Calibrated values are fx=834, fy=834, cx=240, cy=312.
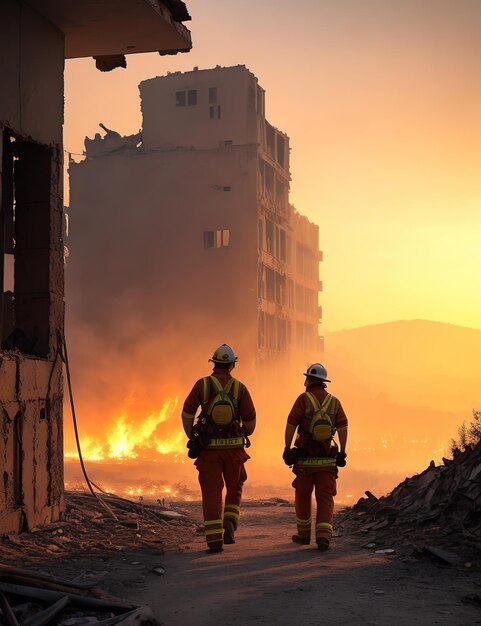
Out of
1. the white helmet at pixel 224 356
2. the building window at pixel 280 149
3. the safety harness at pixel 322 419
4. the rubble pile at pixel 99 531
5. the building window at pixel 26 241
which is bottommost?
the rubble pile at pixel 99 531

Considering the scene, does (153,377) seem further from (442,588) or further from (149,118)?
(442,588)

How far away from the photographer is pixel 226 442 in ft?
27.9

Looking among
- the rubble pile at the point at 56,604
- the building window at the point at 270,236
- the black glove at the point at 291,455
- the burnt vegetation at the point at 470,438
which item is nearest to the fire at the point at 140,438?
the building window at the point at 270,236

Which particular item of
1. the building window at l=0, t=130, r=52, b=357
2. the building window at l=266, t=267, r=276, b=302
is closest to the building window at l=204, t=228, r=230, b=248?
the building window at l=266, t=267, r=276, b=302

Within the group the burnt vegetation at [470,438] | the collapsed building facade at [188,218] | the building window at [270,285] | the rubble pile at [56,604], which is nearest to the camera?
the rubble pile at [56,604]

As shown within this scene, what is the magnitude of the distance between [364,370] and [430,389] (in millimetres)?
49117

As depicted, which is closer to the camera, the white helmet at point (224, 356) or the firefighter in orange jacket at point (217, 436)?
the firefighter in orange jacket at point (217, 436)

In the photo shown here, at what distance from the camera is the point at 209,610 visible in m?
5.79

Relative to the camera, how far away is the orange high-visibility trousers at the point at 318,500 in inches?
338

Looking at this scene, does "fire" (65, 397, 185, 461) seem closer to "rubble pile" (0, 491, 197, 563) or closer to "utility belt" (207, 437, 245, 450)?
"rubble pile" (0, 491, 197, 563)

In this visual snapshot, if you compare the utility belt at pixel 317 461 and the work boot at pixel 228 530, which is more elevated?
the utility belt at pixel 317 461

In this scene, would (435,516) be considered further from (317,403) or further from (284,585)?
(284,585)

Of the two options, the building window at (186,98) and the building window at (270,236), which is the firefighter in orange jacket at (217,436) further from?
the building window at (270,236)

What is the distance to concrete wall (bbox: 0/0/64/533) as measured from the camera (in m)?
8.57
